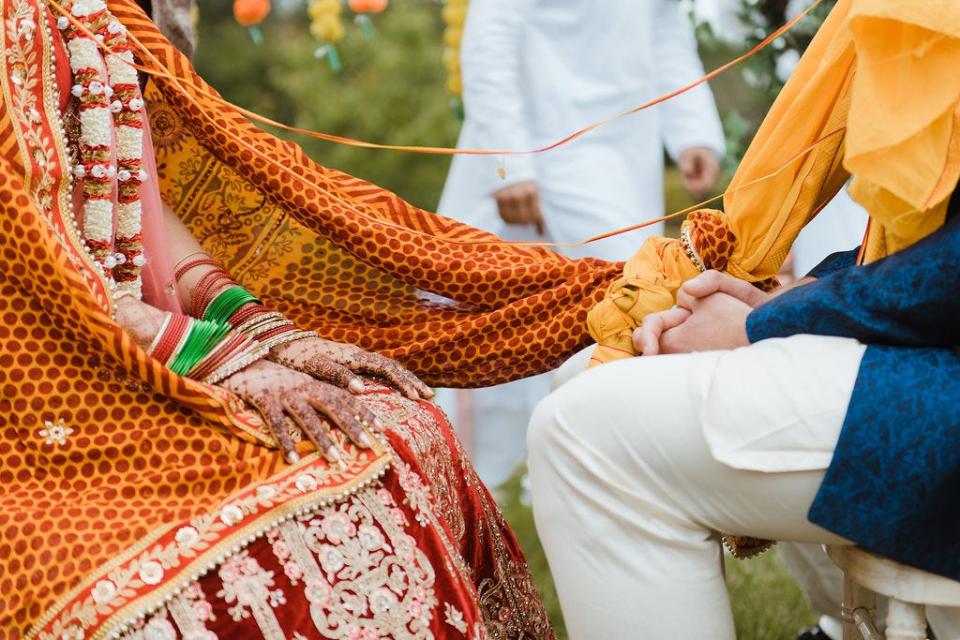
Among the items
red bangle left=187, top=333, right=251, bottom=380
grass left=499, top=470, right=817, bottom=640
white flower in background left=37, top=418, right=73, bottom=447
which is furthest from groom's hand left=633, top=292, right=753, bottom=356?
grass left=499, top=470, right=817, bottom=640

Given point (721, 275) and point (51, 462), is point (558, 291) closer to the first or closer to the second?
point (721, 275)

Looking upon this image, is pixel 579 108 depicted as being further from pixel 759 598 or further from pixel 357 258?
pixel 357 258

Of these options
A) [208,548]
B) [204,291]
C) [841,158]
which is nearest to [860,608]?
[841,158]

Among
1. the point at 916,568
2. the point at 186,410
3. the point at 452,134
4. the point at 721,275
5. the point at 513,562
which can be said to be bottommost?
the point at 452,134

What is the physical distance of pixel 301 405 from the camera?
5.46 feet

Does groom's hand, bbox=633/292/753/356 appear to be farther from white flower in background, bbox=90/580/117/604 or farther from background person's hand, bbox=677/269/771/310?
white flower in background, bbox=90/580/117/604

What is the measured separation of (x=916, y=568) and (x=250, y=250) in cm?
122

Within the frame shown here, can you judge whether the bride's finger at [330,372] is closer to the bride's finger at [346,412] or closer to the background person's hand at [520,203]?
the bride's finger at [346,412]

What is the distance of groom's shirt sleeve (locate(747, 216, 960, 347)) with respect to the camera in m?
1.36

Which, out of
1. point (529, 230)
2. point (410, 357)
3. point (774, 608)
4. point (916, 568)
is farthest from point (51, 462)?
point (529, 230)

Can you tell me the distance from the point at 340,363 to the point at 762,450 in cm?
73

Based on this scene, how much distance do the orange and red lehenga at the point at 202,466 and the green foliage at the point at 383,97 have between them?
25.5ft

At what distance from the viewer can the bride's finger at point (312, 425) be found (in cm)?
160

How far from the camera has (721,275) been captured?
1.71 meters
